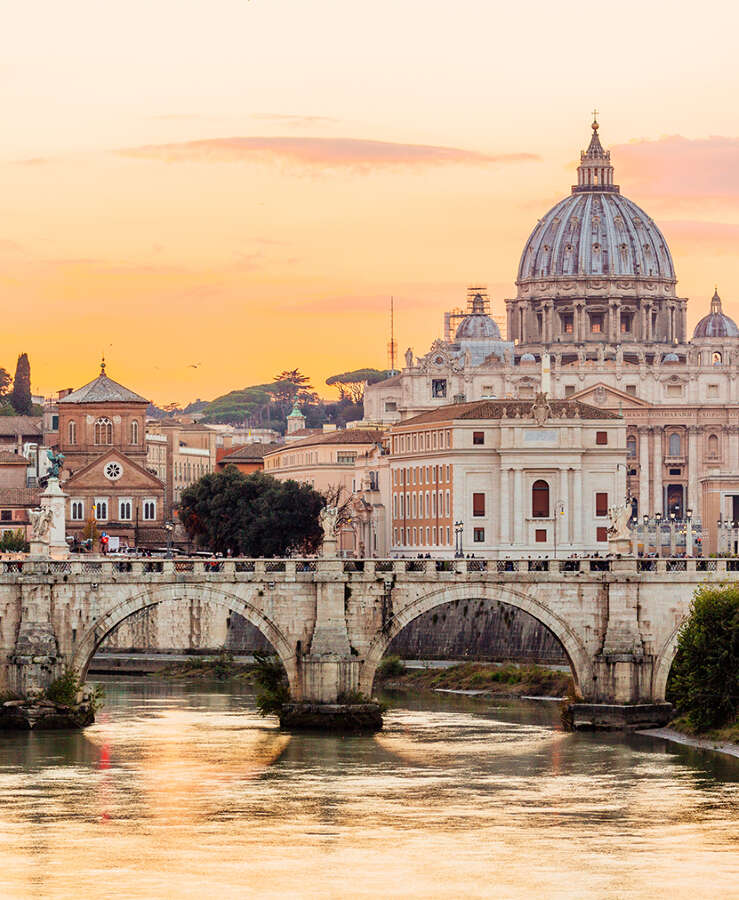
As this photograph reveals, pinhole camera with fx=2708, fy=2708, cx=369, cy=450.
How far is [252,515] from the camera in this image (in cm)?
12481

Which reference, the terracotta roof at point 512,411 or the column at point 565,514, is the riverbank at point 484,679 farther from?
the terracotta roof at point 512,411

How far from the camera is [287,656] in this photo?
67.3m

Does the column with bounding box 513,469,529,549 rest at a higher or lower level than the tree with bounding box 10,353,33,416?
lower

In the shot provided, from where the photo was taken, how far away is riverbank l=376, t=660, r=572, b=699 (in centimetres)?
8256

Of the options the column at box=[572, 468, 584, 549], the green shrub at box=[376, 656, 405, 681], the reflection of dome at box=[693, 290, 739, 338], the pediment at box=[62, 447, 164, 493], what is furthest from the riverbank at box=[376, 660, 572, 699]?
the reflection of dome at box=[693, 290, 739, 338]

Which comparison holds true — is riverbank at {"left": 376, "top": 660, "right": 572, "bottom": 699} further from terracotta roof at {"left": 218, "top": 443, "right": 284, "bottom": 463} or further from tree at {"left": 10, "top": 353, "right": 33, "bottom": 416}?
tree at {"left": 10, "top": 353, "right": 33, "bottom": 416}

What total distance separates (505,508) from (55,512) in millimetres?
55452

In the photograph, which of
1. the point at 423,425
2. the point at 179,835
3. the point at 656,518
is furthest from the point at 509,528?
the point at 179,835

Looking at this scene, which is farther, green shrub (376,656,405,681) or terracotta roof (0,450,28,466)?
terracotta roof (0,450,28,466)

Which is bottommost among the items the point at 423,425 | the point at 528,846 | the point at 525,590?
the point at 528,846

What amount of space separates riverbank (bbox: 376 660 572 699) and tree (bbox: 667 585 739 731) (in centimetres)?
1363

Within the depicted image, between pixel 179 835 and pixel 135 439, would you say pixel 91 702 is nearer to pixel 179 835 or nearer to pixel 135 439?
pixel 179 835

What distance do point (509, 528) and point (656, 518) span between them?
75.6ft

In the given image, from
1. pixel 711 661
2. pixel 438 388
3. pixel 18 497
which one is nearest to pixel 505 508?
pixel 18 497
